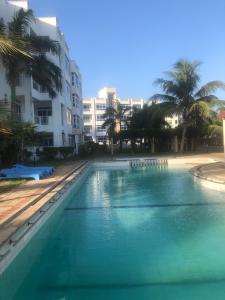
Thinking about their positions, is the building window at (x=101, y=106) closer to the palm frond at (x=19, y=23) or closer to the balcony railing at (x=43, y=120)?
the balcony railing at (x=43, y=120)

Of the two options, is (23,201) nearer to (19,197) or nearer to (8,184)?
(19,197)

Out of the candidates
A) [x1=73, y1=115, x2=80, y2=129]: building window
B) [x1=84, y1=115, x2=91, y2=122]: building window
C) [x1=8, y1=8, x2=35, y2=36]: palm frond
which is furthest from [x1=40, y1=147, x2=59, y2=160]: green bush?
[x1=84, y1=115, x2=91, y2=122]: building window

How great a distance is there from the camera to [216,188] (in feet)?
45.9

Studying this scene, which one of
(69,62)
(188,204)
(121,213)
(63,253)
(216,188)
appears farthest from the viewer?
(69,62)

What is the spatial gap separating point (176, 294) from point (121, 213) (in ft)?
18.7

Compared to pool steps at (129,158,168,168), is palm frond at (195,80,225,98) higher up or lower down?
higher up

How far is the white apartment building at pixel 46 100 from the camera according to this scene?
100 ft

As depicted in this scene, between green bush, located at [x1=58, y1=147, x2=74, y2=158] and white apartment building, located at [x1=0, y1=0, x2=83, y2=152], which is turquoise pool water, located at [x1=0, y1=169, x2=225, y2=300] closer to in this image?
white apartment building, located at [x1=0, y1=0, x2=83, y2=152]

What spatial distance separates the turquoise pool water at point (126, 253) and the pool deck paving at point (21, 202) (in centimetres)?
50

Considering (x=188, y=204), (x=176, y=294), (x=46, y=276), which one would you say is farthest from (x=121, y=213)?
(x=176, y=294)

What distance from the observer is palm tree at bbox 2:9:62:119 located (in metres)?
24.5

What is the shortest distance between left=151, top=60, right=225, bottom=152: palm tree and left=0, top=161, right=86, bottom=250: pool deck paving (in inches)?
895

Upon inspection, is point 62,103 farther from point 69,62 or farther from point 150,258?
point 150,258

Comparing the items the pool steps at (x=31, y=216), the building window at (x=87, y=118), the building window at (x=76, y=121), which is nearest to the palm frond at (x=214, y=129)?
the building window at (x=76, y=121)
